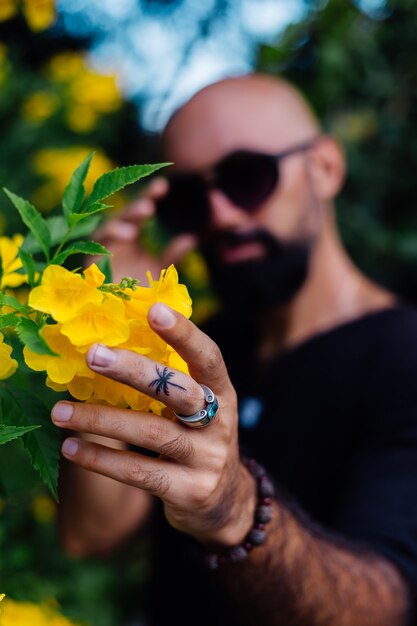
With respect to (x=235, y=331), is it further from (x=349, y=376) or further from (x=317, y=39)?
(x=317, y=39)

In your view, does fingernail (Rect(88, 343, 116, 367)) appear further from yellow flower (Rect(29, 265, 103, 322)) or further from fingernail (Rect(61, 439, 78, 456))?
fingernail (Rect(61, 439, 78, 456))

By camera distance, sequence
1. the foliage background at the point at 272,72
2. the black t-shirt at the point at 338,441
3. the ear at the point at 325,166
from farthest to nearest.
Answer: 1. the foliage background at the point at 272,72
2. the ear at the point at 325,166
3. the black t-shirt at the point at 338,441

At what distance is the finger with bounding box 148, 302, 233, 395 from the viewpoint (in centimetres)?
60

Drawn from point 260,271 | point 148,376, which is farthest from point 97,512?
point 148,376

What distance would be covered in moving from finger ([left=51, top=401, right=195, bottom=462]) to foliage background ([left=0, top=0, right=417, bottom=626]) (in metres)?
1.65

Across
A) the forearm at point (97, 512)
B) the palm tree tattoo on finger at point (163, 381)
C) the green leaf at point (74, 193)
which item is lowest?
the forearm at point (97, 512)

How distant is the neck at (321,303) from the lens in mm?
2018

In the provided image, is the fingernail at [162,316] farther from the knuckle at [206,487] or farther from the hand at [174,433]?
the knuckle at [206,487]

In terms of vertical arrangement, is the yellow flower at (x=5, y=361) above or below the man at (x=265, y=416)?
above

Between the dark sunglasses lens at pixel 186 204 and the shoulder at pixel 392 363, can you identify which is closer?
the shoulder at pixel 392 363

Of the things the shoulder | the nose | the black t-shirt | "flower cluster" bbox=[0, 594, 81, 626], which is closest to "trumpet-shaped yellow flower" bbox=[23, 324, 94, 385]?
"flower cluster" bbox=[0, 594, 81, 626]

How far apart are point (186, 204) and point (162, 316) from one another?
1453 mm

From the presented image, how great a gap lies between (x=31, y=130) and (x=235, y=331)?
3.72ft

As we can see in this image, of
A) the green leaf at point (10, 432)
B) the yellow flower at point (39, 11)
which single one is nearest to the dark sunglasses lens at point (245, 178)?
the yellow flower at point (39, 11)
